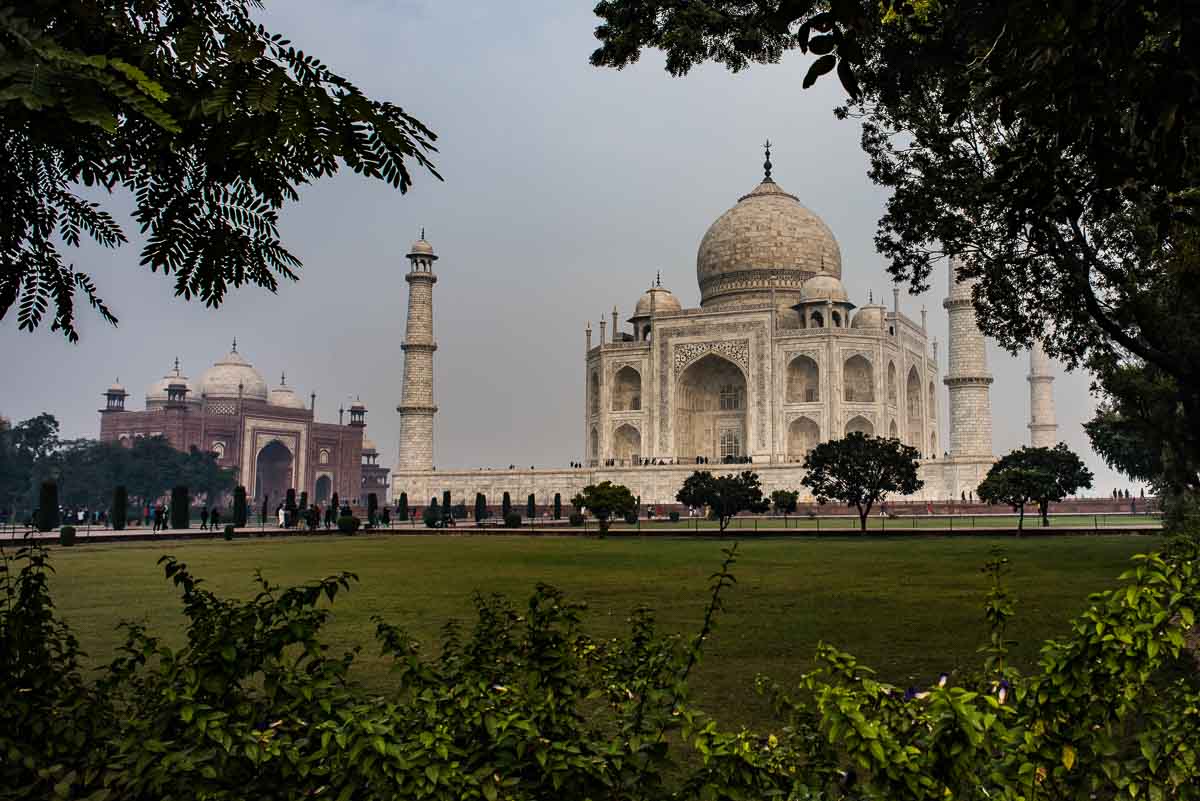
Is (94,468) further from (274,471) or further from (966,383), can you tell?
(966,383)

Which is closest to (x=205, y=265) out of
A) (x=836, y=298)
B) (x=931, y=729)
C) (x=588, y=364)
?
(x=931, y=729)

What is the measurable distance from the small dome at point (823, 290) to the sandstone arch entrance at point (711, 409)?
13.9ft

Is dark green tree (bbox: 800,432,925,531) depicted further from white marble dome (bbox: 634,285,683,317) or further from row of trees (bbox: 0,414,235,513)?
row of trees (bbox: 0,414,235,513)

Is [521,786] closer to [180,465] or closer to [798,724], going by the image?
[798,724]

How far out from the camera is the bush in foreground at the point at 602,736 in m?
2.22

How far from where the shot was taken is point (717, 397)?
140 feet

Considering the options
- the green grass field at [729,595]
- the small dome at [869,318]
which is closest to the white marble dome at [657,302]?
the small dome at [869,318]

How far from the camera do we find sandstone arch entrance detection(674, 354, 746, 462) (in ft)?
137

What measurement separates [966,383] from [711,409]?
11.0 meters

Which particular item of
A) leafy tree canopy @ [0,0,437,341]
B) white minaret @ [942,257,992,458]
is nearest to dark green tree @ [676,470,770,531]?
white minaret @ [942,257,992,458]

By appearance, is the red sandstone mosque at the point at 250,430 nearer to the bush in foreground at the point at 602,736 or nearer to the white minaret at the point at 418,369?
the white minaret at the point at 418,369

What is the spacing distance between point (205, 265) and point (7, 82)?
139cm

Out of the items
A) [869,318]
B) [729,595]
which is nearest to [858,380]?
[869,318]

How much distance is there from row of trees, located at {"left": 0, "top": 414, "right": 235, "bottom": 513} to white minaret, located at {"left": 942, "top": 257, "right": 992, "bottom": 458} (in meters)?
33.2
